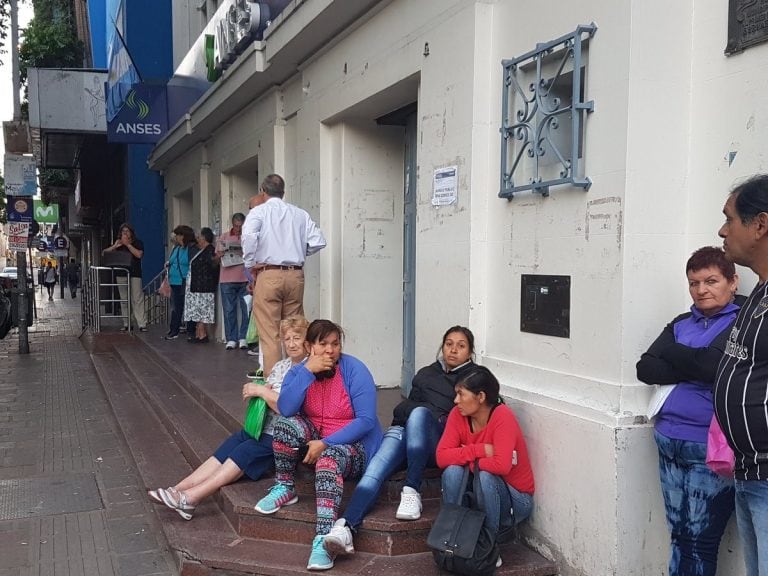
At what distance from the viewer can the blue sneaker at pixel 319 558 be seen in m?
3.66

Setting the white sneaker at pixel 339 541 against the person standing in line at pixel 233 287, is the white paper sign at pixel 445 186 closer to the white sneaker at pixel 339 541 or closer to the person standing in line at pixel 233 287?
the white sneaker at pixel 339 541

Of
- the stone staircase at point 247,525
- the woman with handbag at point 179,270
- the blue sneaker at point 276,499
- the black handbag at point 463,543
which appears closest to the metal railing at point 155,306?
the woman with handbag at point 179,270

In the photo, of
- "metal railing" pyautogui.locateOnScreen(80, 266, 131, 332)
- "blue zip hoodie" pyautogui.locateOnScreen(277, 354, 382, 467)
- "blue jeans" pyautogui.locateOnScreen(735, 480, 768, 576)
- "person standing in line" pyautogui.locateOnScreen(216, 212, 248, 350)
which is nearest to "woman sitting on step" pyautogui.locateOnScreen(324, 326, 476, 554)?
"blue zip hoodie" pyautogui.locateOnScreen(277, 354, 382, 467)

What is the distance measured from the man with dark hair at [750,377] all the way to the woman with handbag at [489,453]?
1432mm

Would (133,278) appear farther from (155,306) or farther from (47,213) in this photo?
(47,213)

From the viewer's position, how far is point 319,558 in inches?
144

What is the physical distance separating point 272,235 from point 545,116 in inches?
111

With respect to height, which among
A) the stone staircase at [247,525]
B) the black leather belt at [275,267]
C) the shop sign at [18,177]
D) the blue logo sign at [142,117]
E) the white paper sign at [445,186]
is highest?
the blue logo sign at [142,117]

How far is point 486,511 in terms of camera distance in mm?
3592

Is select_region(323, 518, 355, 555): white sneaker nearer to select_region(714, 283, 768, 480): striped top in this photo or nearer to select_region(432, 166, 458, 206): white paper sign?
select_region(714, 283, 768, 480): striped top

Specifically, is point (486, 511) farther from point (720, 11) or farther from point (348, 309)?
point (348, 309)

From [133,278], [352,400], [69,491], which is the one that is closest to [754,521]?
[352,400]

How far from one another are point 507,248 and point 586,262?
0.73 m

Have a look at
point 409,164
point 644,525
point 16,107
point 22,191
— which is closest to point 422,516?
point 644,525
